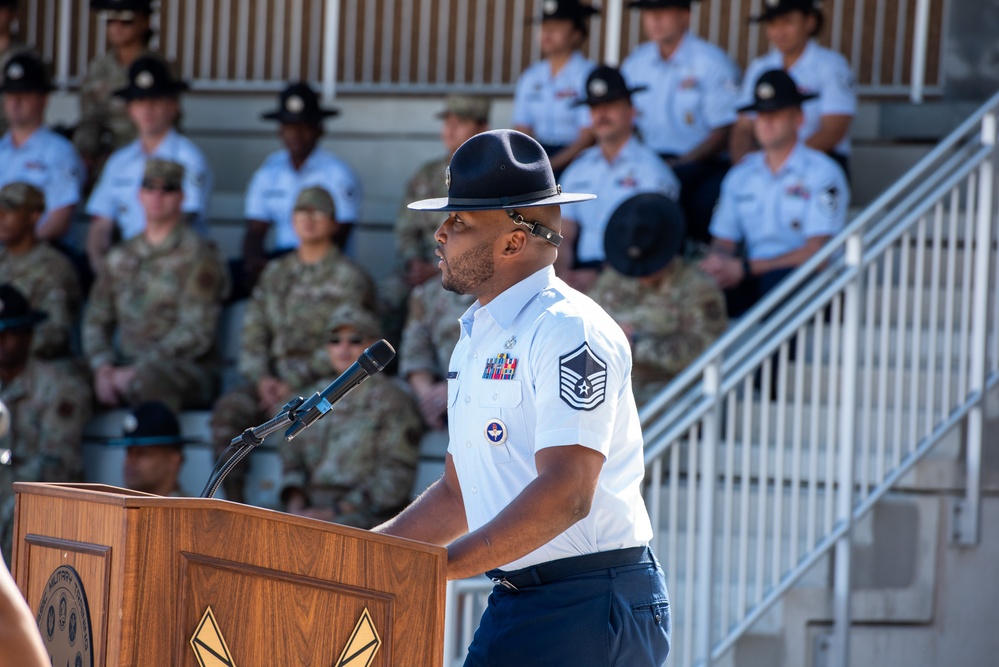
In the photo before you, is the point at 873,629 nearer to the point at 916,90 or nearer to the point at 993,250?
the point at 993,250

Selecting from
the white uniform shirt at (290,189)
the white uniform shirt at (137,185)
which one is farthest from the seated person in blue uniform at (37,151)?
the white uniform shirt at (290,189)

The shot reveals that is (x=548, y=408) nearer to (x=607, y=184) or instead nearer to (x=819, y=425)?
(x=819, y=425)

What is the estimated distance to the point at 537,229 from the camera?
2672mm

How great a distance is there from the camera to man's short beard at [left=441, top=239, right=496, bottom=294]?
2.67 meters

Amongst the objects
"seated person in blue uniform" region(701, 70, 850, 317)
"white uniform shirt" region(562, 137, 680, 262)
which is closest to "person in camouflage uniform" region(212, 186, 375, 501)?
"white uniform shirt" region(562, 137, 680, 262)

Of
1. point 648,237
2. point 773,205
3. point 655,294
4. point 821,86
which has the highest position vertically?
point 821,86

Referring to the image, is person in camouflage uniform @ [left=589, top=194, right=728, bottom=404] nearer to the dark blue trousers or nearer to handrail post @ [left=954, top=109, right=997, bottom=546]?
handrail post @ [left=954, top=109, right=997, bottom=546]

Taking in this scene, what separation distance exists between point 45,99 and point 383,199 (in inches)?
82.5

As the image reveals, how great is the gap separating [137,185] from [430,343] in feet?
7.59

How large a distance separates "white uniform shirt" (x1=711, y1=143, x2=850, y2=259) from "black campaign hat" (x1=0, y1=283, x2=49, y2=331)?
11.0 feet

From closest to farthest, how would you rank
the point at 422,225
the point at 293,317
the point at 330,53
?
1. the point at 293,317
2. the point at 422,225
3. the point at 330,53

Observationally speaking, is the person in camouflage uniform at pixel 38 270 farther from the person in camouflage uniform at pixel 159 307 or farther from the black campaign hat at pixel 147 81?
the black campaign hat at pixel 147 81

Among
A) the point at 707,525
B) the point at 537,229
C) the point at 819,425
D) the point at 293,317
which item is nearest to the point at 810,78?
the point at 819,425

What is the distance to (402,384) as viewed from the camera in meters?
6.71
